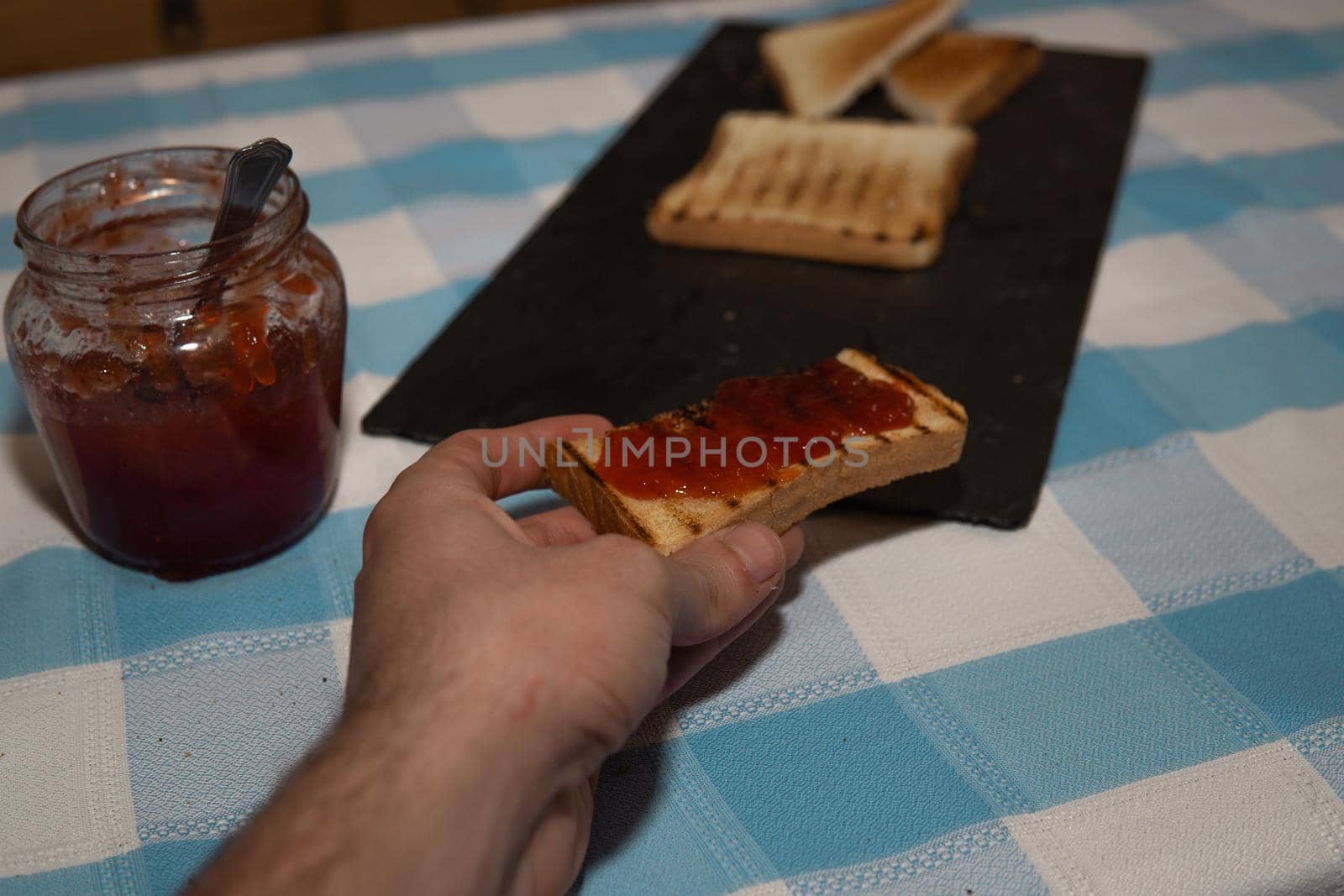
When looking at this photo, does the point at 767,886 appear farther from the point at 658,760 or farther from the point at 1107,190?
the point at 1107,190

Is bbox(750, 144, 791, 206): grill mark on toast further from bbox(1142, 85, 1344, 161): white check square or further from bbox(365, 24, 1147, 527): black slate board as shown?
bbox(1142, 85, 1344, 161): white check square

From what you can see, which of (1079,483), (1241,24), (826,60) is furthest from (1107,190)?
(1241,24)

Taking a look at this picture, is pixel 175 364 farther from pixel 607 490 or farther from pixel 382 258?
pixel 382 258

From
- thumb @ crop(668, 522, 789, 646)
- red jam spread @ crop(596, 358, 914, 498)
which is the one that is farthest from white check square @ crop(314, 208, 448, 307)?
thumb @ crop(668, 522, 789, 646)

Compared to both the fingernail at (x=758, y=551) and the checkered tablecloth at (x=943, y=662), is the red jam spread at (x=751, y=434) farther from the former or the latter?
the checkered tablecloth at (x=943, y=662)

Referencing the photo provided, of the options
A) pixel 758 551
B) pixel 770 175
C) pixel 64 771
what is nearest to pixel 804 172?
pixel 770 175
